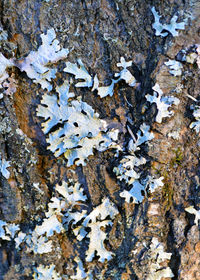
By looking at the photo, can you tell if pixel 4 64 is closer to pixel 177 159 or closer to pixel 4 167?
pixel 4 167

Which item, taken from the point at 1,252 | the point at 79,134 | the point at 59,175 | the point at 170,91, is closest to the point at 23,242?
the point at 1,252

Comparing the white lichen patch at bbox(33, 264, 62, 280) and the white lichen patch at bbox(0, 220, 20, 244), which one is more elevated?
the white lichen patch at bbox(0, 220, 20, 244)

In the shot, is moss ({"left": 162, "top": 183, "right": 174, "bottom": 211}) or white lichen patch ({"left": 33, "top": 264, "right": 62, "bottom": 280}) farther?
white lichen patch ({"left": 33, "top": 264, "right": 62, "bottom": 280})

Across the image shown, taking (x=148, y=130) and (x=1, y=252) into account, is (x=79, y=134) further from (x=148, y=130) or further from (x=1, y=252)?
(x=1, y=252)

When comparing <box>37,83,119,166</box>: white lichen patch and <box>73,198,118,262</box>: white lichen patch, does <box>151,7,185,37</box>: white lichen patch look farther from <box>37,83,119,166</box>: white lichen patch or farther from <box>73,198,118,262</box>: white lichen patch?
<box>73,198,118,262</box>: white lichen patch

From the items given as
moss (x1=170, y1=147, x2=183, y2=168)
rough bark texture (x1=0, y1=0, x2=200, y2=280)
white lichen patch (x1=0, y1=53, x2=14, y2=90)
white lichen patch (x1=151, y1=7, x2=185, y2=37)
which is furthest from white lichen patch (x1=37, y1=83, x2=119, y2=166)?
white lichen patch (x1=151, y1=7, x2=185, y2=37)

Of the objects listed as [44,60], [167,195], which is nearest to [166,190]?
[167,195]

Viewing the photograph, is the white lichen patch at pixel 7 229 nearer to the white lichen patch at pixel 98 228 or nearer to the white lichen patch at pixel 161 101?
the white lichen patch at pixel 98 228

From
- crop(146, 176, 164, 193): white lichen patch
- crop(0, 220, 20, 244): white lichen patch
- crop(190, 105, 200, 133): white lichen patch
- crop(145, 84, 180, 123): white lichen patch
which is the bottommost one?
crop(146, 176, 164, 193): white lichen patch
